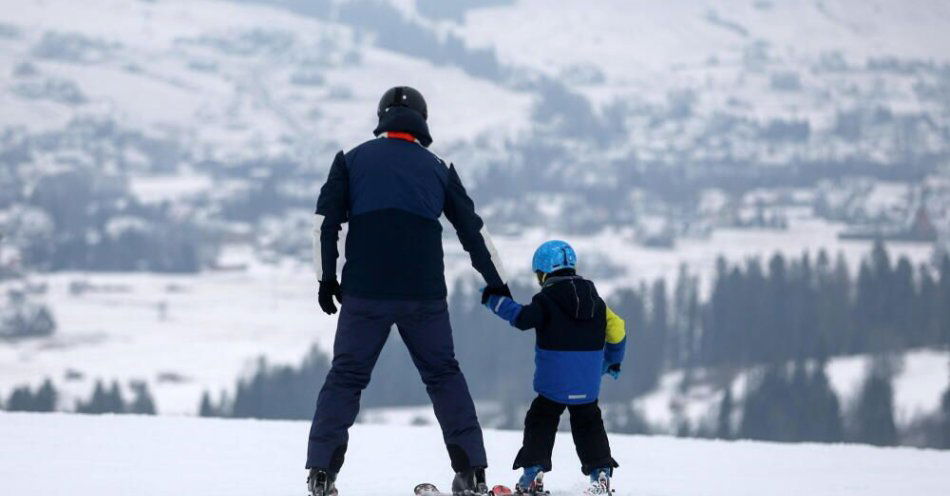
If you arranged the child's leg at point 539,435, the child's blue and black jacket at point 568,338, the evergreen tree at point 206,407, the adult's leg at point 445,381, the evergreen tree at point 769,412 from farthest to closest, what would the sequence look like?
the evergreen tree at point 769,412 → the evergreen tree at point 206,407 → the child's leg at point 539,435 → the child's blue and black jacket at point 568,338 → the adult's leg at point 445,381

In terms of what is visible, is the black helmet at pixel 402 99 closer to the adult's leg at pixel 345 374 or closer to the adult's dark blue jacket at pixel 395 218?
the adult's dark blue jacket at pixel 395 218

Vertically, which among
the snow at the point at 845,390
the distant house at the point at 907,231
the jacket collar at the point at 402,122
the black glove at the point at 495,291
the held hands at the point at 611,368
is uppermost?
the distant house at the point at 907,231

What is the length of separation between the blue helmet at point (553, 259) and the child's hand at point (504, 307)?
375mm

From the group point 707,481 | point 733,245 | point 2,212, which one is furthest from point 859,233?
point 707,481

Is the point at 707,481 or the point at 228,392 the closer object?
the point at 707,481

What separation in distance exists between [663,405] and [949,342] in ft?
79.7

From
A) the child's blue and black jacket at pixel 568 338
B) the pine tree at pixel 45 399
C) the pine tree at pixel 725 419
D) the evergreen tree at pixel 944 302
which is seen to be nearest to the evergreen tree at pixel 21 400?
the pine tree at pixel 45 399

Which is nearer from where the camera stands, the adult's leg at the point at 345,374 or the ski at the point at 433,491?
the adult's leg at the point at 345,374

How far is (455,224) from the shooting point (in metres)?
6.63

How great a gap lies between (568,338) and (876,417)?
70683mm

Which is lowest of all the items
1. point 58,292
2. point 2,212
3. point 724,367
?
point 724,367

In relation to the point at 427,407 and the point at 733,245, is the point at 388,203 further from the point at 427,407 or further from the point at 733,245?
the point at 733,245

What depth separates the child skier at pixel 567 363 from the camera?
6816 mm

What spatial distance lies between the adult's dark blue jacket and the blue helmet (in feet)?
1.30
